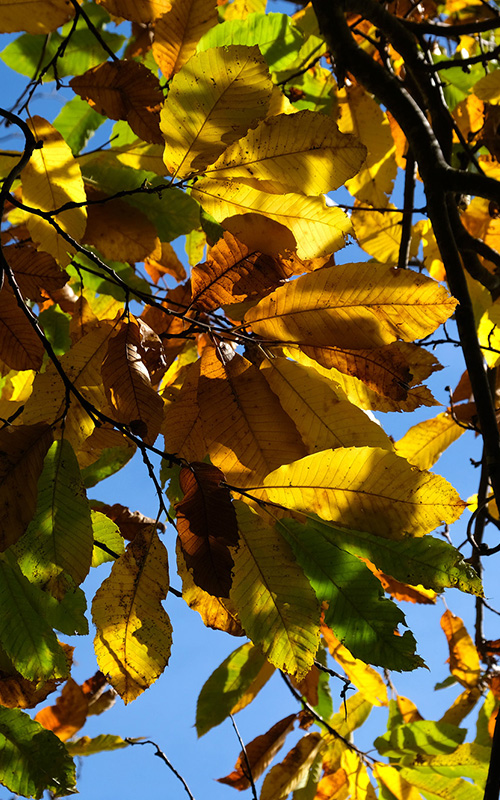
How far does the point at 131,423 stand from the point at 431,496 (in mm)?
354

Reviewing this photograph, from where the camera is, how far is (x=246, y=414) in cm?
72

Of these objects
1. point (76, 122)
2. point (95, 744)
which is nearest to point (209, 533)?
point (95, 744)

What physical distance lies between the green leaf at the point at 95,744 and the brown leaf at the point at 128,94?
4.66 ft

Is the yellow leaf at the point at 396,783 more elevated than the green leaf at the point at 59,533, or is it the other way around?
the yellow leaf at the point at 396,783

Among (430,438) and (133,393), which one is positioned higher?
(430,438)

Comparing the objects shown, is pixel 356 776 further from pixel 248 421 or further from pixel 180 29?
pixel 180 29

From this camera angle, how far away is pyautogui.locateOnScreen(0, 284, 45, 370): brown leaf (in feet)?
2.76

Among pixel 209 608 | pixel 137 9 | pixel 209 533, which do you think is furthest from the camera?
pixel 137 9

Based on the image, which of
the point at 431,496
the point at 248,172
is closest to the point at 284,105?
the point at 248,172

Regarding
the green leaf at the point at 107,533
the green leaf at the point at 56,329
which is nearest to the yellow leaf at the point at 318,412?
the green leaf at the point at 107,533

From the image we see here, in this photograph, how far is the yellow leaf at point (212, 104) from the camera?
0.71 metres

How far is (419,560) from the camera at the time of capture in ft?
2.25

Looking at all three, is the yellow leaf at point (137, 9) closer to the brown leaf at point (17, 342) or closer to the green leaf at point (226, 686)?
the brown leaf at point (17, 342)

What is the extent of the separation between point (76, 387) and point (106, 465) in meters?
0.45
